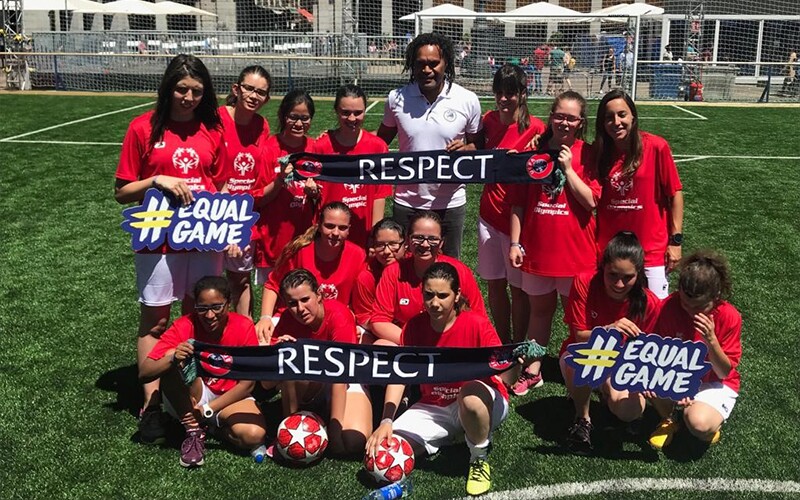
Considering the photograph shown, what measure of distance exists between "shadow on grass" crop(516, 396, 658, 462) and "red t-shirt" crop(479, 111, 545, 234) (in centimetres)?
121

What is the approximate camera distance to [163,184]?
4.30 metres

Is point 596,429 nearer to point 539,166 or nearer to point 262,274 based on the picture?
point 539,166

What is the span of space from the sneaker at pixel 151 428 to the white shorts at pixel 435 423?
4.66ft

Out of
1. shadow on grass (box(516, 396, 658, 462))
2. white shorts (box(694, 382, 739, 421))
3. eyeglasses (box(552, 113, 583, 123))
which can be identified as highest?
eyeglasses (box(552, 113, 583, 123))

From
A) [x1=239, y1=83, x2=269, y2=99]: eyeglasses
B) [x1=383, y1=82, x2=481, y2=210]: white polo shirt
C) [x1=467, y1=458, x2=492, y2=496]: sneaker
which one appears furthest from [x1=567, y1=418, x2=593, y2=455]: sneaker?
[x1=239, y1=83, x2=269, y2=99]: eyeglasses

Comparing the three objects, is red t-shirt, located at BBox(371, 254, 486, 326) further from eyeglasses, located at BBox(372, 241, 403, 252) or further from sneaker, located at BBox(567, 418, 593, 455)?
sneaker, located at BBox(567, 418, 593, 455)

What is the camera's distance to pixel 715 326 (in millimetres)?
4324

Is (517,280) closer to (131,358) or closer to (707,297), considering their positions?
(707,297)

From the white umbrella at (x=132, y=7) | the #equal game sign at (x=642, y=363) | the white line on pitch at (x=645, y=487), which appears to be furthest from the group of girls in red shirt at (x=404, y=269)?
the white umbrella at (x=132, y=7)

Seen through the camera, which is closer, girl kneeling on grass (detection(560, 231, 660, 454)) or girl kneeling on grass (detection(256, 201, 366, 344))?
girl kneeling on grass (detection(560, 231, 660, 454))

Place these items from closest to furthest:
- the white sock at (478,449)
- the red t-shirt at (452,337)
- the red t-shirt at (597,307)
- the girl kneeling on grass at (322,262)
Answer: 1. the white sock at (478,449)
2. the red t-shirt at (452,337)
3. the red t-shirt at (597,307)
4. the girl kneeling on grass at (322,262)

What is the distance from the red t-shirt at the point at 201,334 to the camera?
4.28 m

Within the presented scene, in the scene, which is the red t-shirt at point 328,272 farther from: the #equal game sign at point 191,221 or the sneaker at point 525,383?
the sneaker at point 525,383

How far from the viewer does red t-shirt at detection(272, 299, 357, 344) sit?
4.44 m
